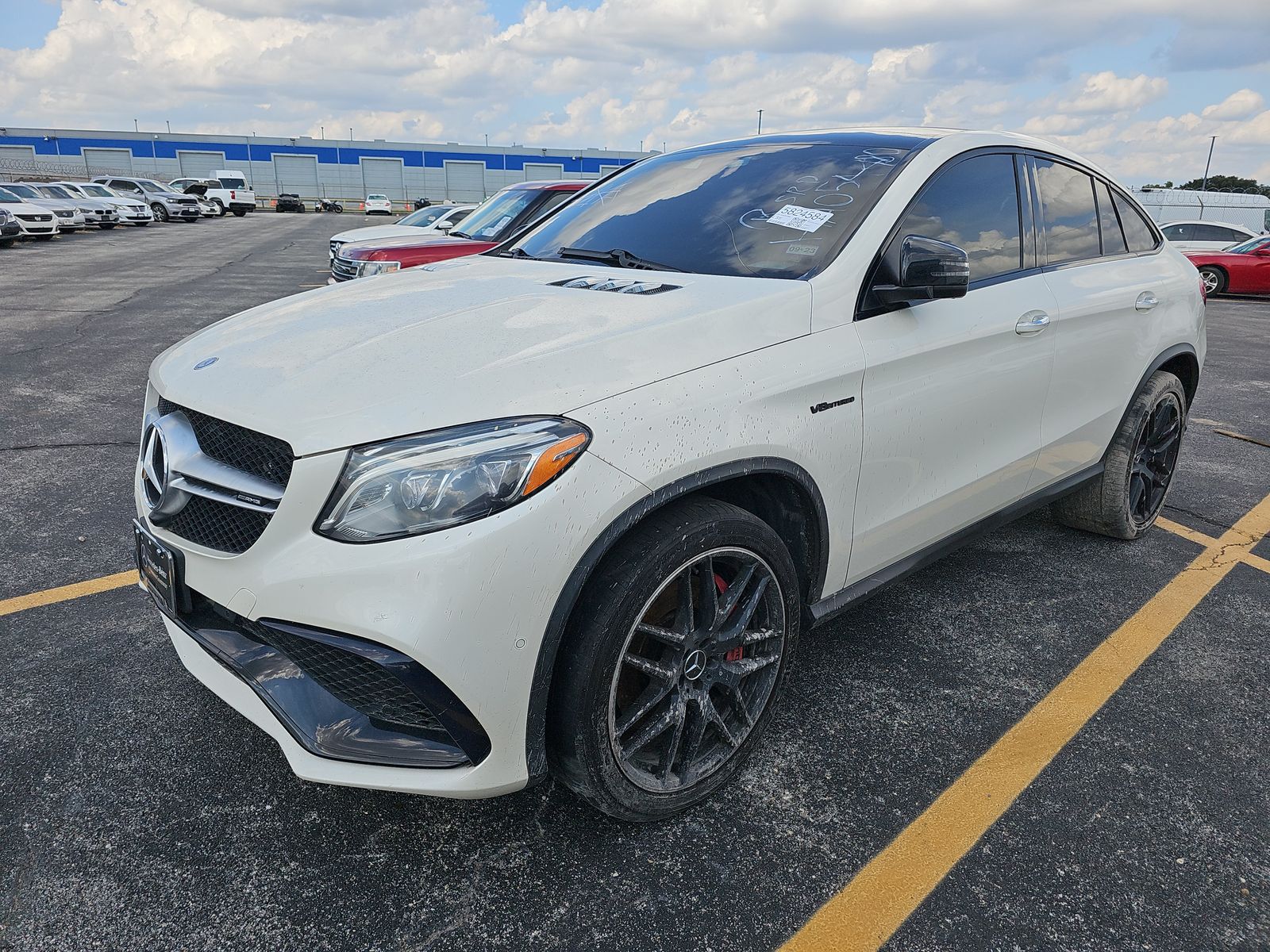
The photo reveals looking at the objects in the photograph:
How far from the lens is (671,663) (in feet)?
7.02

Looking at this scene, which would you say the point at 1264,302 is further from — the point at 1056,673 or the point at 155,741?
the point at 155,741

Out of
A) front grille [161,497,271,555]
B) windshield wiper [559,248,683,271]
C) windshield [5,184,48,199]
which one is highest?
windshield [5,184,48,199]

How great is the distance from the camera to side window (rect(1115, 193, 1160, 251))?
3.93 meters

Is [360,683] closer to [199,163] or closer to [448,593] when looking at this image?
[448,593]

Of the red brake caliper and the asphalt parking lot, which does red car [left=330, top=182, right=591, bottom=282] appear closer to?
the asphalt parking lot

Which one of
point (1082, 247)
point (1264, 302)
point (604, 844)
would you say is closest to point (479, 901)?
point (604, 844)

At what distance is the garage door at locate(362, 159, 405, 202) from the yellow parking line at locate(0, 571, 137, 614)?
7114cm

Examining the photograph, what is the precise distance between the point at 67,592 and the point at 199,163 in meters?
77.9

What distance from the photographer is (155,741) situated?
8.24ft

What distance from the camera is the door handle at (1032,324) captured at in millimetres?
2988

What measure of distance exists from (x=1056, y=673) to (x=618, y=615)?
6.31 ft

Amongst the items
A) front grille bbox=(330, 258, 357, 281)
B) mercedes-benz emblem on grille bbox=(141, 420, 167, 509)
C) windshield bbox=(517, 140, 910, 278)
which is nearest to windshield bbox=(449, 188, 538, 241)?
front grille bbox=(330, 258, 357, 281)

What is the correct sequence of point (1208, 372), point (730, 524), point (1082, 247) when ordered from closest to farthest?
point (730, 524) → point (1082, 247) → point (1208, 372)

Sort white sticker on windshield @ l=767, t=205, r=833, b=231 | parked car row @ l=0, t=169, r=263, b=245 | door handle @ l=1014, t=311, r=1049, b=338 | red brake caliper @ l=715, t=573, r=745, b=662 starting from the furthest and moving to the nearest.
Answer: parked car row @ l=0, t=169, r=263, b=245 → door handle @ l=1014, t=311, r=1049, b=338 → white sticker on windshield @ l=767, t=205, r=833, b=231 → red brake caliper @ l=715, t=573, r=745, b=662
